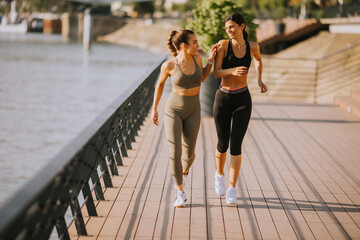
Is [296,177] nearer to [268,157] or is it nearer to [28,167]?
[268,157]

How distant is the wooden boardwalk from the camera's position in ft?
15.3

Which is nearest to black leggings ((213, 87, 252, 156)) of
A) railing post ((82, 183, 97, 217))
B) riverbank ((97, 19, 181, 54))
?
railing post ((82, 183, 97, 217))

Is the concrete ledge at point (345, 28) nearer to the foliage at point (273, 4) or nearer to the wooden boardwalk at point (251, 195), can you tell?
the wooden boardwalk at point (251, 195)

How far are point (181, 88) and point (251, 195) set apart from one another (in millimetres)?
1571

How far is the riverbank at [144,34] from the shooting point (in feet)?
296

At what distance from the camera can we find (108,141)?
5391 mm

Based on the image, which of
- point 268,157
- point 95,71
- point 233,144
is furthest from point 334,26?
point 233,144

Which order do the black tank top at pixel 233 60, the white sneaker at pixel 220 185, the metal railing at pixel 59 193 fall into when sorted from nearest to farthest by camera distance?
the metal railing at pixel 59 193
the black tank top at pixel 233 60
the white sneaker at pixel 220 185

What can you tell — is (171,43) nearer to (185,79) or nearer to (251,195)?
(185,79)

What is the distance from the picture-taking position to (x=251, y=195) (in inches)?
227

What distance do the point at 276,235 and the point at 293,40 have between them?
35.1 metres

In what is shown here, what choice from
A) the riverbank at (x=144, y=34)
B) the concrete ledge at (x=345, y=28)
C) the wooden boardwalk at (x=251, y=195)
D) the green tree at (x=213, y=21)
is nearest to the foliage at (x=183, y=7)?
the riverbank at (x=144, y=34)

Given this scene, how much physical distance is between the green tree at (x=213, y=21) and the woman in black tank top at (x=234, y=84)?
17.7 feet

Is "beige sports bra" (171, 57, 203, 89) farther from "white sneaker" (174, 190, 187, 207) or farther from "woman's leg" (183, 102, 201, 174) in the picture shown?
"white sneaker" (174, 190, 187, 207)
